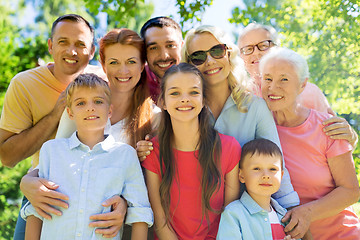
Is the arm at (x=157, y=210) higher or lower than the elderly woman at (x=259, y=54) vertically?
lower

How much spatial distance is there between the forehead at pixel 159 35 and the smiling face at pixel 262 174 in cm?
148

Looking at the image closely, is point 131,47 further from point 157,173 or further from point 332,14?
point 332,14

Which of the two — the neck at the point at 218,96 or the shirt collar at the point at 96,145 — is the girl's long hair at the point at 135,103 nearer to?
the shirt collar at the point at 96,145

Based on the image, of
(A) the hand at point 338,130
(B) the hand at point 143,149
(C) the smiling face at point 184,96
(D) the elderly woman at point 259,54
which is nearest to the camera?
(C) the smiling face at point 184,96

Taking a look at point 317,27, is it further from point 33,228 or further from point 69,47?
point 33,228

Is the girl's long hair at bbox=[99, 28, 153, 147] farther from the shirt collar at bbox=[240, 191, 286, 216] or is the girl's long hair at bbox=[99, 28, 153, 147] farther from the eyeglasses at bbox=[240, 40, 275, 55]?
the eyeglasses at bbox=[240, 40, 275, 55]

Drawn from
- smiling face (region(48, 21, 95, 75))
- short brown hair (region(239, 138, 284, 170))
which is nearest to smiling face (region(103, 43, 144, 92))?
smiling face (region(48, 21, 95, 75))

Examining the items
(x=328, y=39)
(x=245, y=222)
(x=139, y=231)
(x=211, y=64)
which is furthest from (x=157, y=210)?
(x=328, y=39)

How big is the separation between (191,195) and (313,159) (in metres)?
0.99

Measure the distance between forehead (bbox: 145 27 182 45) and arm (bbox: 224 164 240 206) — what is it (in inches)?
58.3

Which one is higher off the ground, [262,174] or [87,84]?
[87,84]

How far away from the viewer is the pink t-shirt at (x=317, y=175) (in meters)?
2.68

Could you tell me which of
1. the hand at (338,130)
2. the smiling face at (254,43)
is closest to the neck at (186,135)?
the hand at (338,130)

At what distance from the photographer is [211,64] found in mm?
2758
